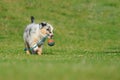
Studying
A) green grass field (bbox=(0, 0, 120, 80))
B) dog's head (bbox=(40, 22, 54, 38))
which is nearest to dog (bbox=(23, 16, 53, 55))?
dog's head (bbox=(40, 22, 54, 38))

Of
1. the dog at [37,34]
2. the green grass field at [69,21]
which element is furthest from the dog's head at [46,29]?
the green grass field at [69,21]

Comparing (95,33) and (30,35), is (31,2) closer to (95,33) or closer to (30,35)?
(95,33)

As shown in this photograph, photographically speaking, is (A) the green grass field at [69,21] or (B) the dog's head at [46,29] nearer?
(B) the dog's head at [46,29]

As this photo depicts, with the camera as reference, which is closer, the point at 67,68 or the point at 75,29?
the point at 67,68

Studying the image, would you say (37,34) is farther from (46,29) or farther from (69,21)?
(69,21)

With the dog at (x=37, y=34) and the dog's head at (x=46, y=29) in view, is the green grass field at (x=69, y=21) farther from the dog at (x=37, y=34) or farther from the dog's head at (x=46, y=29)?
the dog's head at (x=46, y=29)

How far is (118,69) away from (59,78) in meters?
1.59

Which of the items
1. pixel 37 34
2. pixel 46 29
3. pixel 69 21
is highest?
pixel 46 29

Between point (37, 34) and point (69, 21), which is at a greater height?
point (37, 34)

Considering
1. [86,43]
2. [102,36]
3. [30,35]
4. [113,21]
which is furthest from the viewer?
[113,21]

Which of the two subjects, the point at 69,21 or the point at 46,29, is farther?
the point at 69,21

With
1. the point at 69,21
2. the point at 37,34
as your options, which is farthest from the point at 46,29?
the point at 69,21

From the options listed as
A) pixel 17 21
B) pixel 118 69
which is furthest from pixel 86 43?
pixel 118 69

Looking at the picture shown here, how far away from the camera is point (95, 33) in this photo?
147ft
